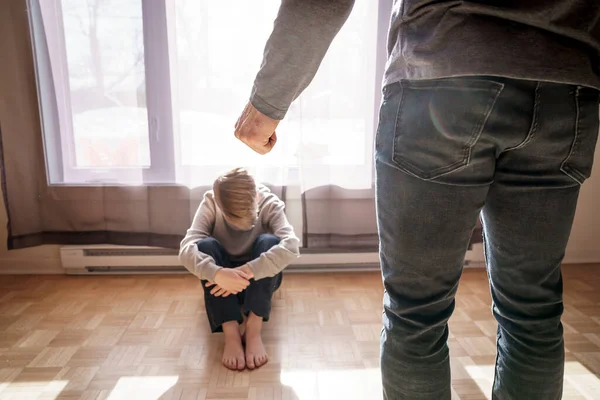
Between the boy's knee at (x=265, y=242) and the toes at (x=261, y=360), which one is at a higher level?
the boy's knee at (x=265, y=242)

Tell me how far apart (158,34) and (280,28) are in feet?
3.94

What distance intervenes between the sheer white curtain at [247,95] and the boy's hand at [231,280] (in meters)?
0.56

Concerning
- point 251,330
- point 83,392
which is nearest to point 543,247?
point 251,330

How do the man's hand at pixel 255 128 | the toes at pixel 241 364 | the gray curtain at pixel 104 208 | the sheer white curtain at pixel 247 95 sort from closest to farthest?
1. the man's hand at pixel 255 128
2. the toes at pixel 241 364
3. the sheer white curtain at pixel 247 95
4. the gray curtain at pixel 104 208

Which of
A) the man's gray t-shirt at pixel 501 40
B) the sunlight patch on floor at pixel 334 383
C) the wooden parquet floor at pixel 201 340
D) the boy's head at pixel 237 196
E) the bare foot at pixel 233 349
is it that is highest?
the man's gray t-shirt at pixel 501 40

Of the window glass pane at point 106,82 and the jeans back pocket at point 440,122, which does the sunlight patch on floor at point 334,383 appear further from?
the window glass pane at point 106,82

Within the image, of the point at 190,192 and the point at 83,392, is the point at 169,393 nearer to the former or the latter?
the point at 83,392

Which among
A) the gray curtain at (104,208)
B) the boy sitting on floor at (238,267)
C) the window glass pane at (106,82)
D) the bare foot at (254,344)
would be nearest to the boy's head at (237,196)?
the boy sitting on floor at (238,267)

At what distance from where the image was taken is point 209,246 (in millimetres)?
1354

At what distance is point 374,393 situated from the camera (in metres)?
1.09

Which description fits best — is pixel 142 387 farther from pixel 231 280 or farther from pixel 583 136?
pixel 583 136

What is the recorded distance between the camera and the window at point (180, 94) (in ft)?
5.30

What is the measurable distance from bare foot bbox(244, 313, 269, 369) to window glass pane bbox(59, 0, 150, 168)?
0.81 metres

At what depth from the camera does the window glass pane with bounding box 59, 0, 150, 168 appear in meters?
1.62
